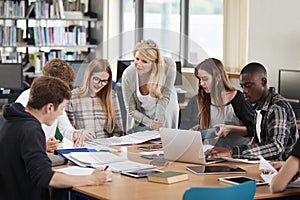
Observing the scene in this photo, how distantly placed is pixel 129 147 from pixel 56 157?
0.49m

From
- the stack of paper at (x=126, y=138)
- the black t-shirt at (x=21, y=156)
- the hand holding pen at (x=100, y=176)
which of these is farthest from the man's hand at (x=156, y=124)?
the black t-shirt at (x=21, y=156)

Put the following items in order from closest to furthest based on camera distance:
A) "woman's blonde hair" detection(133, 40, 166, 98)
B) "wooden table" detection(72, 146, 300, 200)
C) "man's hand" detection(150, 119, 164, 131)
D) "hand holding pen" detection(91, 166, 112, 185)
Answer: "wooden table" detection(72, 146, 300, 200)
"hand holding pen" detection(91, 166, 112, 185)
"woman's blonde hair" detection(133, 40, 166, 98)
"man's hand" detection(150, 119, 164, 131)

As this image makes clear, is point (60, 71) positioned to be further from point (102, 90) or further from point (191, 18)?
point (191, 18)

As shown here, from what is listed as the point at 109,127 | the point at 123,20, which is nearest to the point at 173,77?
the point at 109,127

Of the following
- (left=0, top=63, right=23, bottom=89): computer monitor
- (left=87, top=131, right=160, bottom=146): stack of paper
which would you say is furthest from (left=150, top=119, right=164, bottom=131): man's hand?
(left=0, top=63, right=23, bottom=89): computer monitor

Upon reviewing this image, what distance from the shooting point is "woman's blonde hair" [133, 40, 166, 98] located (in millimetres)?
3219

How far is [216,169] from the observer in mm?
3459

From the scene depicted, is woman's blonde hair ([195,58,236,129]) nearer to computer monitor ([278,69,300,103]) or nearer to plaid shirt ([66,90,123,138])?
plaid shirt ([66,90,123,138])

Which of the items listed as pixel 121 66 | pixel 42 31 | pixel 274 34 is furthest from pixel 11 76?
pixel 121 66

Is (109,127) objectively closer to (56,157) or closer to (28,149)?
(56,157)

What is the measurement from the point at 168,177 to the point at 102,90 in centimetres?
73

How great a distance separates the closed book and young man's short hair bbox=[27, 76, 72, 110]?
56cm

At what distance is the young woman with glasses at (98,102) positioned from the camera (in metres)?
3.54

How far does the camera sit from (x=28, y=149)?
2.99 m
